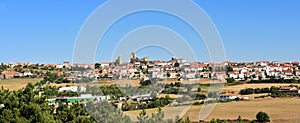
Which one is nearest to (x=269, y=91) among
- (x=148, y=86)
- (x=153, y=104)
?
(x=148, y=86)

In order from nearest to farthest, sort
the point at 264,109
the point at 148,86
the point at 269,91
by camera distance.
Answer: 1. the point at 148,86
2. the point at 264,109
3. the point at 269,91

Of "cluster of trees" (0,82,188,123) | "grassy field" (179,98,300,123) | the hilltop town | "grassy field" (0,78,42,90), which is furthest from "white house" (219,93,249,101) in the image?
"cluster of trees" (0,82,188,123)

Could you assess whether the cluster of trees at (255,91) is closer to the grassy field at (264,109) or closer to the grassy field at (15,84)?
the grassy field at (264,109)

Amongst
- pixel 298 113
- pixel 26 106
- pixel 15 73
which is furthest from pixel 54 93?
pixel 15 73

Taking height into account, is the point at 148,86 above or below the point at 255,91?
above

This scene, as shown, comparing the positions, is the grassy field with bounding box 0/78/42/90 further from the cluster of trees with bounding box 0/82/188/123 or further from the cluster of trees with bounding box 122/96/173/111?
the cluster of trees with bounding box 0/82/188/123

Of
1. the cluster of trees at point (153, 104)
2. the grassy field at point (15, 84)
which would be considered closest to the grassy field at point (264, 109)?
the cluster of trees at point (153, 104)

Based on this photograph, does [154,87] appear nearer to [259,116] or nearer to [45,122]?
[259,116]

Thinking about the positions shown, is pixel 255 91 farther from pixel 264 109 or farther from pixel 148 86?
pixel 148 86

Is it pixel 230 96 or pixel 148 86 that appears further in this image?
pixel 230 96

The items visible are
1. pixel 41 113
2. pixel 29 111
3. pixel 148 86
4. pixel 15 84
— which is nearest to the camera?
pixel 41 113

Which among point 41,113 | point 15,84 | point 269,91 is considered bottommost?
point 269,91
